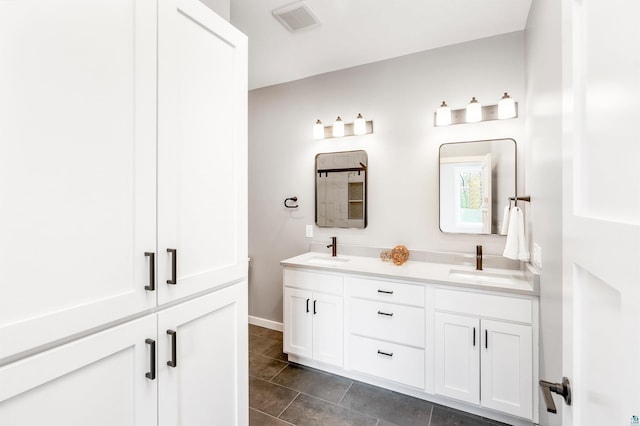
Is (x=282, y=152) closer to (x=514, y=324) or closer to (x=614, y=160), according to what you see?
(x=514, y=324)

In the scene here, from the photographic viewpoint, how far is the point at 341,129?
2904 mm

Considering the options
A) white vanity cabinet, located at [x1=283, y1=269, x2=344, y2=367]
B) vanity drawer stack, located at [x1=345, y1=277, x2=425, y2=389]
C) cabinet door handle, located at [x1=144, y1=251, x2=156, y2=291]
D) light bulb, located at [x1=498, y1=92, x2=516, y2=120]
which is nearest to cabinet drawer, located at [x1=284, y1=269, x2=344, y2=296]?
white vanity cabinet, located at [x1=283, y1=269, x2=344, y2=367]

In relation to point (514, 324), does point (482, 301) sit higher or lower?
higher

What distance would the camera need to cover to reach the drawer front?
6.02 ft

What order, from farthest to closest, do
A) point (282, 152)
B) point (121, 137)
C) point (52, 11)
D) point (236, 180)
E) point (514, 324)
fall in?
1. point (282, 152)
2. point (514, 324)
3. point (236, 180)
4. point (121, 137)
5. point (52, 11)

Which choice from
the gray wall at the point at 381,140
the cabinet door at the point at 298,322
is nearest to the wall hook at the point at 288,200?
the gray wall at the point at 381,140

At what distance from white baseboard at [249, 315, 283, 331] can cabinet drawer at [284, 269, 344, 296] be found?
96 cm

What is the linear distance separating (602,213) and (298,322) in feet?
7.75

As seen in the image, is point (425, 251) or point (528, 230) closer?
point (528, 230)

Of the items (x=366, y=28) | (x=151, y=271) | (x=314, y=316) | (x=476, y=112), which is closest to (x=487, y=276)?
(x=476, y=112)

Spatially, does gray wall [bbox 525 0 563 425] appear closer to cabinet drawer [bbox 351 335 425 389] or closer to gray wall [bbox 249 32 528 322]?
gray wall [bbox 249 32 528 322]

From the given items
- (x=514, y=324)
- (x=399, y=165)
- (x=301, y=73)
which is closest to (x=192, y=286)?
(x=514, y=324)

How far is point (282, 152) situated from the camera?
3316mm

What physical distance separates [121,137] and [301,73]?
2.53 m
